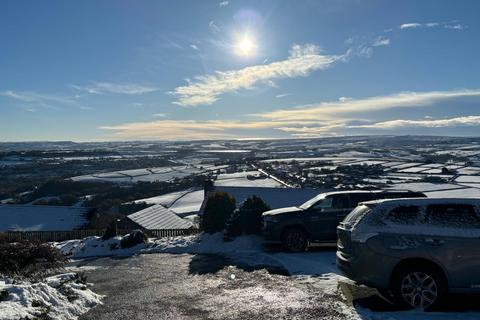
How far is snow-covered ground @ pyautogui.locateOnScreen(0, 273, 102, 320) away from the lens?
6430mm

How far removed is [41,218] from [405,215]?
31.0 metres

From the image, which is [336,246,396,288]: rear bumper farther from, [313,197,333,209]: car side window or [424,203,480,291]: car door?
[313,197,333,209]: car side window

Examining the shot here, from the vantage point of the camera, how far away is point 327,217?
12.9 meters

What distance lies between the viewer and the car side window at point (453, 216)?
698 cm

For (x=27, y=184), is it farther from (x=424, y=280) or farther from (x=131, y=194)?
(x=424, y=280)

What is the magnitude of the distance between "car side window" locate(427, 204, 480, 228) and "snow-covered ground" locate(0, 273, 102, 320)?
575 cm

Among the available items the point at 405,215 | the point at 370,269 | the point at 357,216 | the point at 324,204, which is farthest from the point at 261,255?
the point at 405,215

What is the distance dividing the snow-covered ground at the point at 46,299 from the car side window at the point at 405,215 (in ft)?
16.8

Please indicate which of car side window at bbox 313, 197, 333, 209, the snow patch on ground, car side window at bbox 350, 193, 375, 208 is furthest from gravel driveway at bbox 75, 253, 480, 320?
the snow patch on ground

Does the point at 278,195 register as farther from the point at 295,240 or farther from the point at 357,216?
the point at 357,216

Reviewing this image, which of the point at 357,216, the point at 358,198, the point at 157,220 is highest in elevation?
the point at 357,216

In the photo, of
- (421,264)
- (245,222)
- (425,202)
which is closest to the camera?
(421,264)

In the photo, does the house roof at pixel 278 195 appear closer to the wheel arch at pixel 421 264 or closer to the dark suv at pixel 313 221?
the dark suv at pixel 313 221

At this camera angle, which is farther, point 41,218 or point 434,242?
point 41,218
